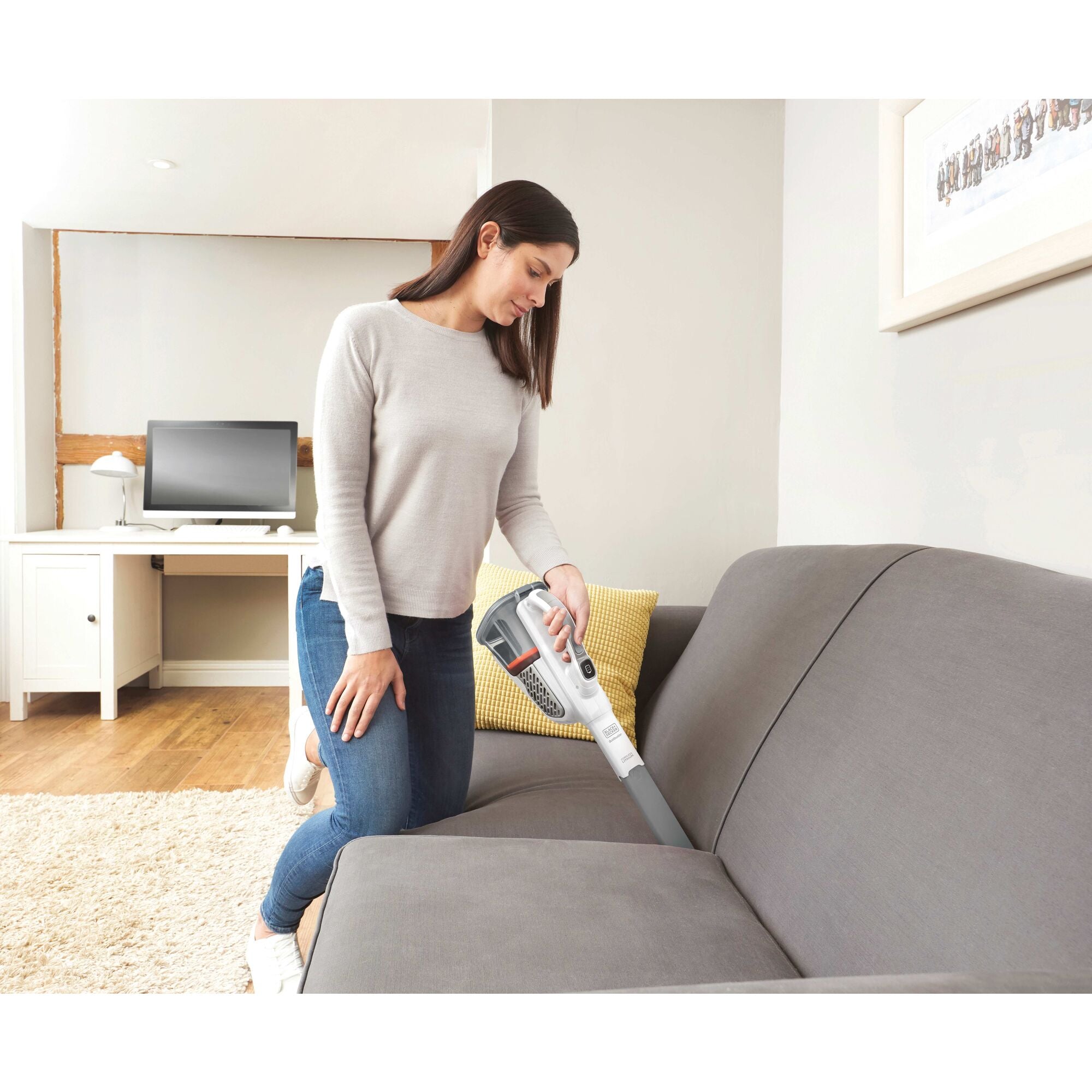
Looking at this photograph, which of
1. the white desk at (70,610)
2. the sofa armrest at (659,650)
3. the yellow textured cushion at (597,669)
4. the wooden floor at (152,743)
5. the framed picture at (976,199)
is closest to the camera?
the framed picture at (976,199)

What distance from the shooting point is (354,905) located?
97 centimetres

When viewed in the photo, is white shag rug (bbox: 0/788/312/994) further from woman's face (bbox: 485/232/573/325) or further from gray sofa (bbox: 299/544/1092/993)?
woman's face (bbox: 485/232/573/325)

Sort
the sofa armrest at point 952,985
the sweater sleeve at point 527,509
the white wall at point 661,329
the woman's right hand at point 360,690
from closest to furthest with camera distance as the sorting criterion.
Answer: the sofa armrest at point 952,985
the woman's right hand at point 360,690
the sweater sleeve at point 527,509
the white wall at point 661,329

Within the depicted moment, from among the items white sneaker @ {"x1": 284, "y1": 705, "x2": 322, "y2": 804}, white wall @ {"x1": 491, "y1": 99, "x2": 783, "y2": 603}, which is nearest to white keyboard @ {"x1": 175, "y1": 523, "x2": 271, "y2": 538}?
white wall @ {"x1": 491, "y1": 99, "x2": 783, "y2": 603}

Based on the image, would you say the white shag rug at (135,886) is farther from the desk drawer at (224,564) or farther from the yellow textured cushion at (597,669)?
the desk drawer at (224,564)

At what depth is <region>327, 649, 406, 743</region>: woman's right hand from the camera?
1.23m

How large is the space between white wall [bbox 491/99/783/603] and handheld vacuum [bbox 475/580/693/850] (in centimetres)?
105

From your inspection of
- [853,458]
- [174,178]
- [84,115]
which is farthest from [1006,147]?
[174,178]

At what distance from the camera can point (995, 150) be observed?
1.28m

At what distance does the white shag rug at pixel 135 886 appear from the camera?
155 cm

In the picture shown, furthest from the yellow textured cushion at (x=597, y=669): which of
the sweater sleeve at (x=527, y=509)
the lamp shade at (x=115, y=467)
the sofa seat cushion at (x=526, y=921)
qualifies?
the lamp shade at (x=115, y=467)

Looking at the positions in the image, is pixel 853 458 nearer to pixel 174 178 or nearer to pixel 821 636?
pixel 821 636

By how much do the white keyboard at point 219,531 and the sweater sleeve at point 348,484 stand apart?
8.76 ft
